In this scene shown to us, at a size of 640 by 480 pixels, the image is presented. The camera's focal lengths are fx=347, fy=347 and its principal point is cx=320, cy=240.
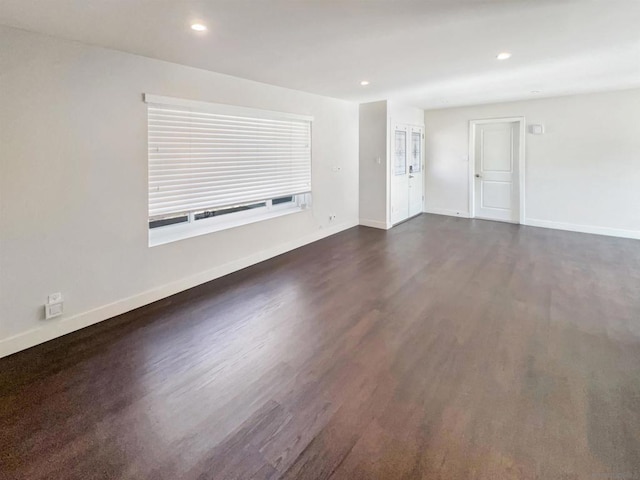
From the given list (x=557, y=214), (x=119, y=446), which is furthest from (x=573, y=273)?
(x=119, y=446)

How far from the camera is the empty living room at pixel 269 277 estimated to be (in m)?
1.81

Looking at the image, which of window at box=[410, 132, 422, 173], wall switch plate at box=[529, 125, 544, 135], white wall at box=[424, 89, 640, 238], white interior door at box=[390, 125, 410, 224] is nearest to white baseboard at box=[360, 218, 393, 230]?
white interior door at box=[390, 125, 410, 224]

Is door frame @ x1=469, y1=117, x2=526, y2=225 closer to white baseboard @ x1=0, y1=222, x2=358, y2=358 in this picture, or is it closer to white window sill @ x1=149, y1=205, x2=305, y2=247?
white window sill @ x1=149, y1=205, x2=305, y2=247

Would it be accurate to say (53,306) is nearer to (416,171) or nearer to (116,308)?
(116,308)

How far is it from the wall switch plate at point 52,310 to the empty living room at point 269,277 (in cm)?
2

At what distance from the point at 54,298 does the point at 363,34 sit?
3.32m

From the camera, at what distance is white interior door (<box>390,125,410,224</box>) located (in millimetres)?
6793

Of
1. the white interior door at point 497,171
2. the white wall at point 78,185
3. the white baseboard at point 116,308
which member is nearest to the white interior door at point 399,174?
the white interior door at point 497,171

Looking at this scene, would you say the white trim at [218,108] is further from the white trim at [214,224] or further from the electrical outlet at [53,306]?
the electrical outlet at [53,306]

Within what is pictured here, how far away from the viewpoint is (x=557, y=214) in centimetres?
649

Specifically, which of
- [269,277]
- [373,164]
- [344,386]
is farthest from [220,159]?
[373,164]

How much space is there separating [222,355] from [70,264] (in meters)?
1.58

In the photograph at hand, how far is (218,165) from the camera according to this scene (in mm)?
4176

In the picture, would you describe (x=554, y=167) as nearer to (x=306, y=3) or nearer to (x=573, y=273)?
(x=573, y=273)
